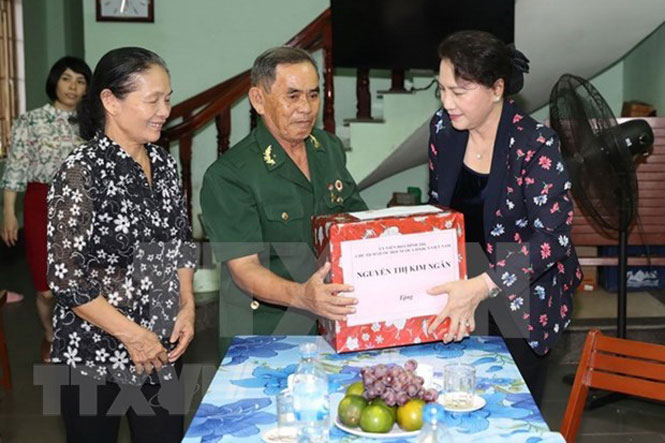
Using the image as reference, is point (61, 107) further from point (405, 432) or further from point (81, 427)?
point (405, 432)

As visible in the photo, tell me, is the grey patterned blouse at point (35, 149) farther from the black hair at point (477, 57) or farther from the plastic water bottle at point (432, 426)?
the plastic water bottle at point (432, 426)

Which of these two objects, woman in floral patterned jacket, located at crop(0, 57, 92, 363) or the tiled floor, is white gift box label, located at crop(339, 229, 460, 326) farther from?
woman in floral patterned jacket, located at crop(0, 57, 92, 363)

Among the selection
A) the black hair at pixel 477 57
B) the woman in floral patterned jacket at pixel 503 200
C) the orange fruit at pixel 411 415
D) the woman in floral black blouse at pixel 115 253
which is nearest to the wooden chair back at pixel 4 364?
the woman in floral black blouse at pixel 115 253

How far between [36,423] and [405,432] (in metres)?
2.93

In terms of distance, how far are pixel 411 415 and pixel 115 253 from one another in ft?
3.06

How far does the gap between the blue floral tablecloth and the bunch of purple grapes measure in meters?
0.09

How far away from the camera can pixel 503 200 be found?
262 cm

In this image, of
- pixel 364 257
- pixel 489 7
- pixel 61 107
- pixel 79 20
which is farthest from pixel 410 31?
→ pixel 79 20

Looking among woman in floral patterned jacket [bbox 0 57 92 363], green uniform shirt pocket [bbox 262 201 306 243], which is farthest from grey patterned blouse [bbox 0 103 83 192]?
green uniform shirt pocket [bbox 262 201 306 243]

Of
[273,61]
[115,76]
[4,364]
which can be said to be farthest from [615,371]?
[4,364]

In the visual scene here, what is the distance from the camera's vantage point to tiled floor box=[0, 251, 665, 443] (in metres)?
4.16

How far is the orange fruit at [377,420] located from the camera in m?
1.90

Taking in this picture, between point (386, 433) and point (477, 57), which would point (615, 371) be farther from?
point (477, 57)

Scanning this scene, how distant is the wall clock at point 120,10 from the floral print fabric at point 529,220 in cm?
515
